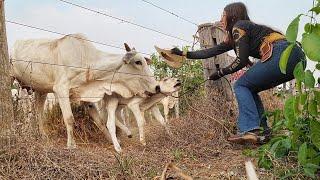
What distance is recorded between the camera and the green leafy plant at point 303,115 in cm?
266

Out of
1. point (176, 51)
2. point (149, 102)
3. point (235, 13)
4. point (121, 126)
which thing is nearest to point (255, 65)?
point (235, 13)

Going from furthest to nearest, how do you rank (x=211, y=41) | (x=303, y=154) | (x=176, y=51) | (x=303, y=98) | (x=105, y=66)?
(x=105, y=66) < (x=211, y=41) < (x=176, y=51) < (x=303, y=154) < (x=303, y=98)

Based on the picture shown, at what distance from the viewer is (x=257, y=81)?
4898 millimetres

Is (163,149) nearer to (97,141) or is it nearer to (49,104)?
(97,141)

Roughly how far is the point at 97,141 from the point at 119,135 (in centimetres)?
42

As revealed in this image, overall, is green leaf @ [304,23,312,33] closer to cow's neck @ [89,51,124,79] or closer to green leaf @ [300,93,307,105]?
green leaf @ [300,93,307,105]

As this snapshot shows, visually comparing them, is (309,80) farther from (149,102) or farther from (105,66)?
(149,102)

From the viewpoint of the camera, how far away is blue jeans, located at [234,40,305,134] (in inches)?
186

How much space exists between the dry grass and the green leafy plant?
0.35 m

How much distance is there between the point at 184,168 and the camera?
4.37 m

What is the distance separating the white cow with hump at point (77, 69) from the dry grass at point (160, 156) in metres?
1.40

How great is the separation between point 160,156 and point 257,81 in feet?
3.71

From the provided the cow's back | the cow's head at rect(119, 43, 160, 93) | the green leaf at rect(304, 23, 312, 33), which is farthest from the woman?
the cow's back

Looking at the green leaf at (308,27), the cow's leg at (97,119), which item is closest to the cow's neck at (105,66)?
the cow's leg at (97,119)
